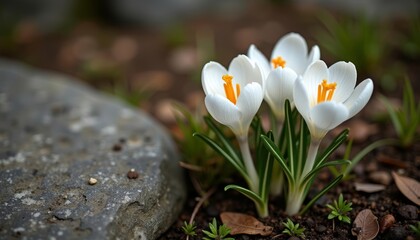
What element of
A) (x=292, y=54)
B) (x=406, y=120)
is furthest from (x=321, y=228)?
(x=406, y=120)

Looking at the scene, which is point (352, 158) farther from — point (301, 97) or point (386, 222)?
point (301, 97)

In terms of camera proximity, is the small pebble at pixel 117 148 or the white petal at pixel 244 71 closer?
the white petal at pixel 244 71

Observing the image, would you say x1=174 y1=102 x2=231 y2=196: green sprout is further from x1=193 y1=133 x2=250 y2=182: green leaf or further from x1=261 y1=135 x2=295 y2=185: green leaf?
x1=261 y1=135 x2=295 y2=185: green leaf

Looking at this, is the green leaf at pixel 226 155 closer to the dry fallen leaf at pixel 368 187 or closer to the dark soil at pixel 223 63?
the dark soil at pixel 223 63

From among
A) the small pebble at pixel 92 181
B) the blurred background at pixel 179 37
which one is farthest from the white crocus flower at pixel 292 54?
the blurred background at pixel 179 37

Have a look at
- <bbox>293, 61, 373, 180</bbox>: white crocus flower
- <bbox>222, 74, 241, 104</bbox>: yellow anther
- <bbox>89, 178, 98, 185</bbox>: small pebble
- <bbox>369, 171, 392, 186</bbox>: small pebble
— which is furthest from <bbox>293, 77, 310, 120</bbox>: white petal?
<bbox>89, 178, 98, 185</bbox>: small pebble
